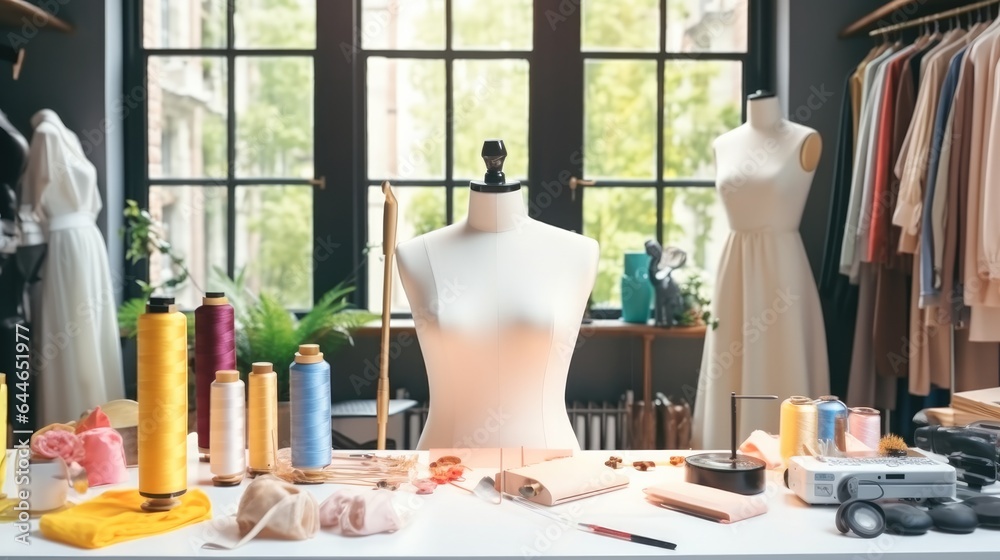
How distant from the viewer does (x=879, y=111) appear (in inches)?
122

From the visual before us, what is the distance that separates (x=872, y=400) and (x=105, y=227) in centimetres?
299

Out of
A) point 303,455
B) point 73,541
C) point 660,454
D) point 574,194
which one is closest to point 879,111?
point 574,194

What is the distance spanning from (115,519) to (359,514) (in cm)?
38

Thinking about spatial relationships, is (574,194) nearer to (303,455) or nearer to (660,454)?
(660,454)

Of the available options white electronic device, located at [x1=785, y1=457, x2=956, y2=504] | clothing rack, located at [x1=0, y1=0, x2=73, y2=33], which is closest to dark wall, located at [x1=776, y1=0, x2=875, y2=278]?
white electronic device, located at [x1=785, y1=457, x2=956, y2=504]

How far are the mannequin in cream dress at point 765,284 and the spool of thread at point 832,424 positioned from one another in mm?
1409

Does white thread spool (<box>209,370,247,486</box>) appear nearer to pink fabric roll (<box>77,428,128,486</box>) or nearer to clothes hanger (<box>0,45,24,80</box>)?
pink fabric roll (<box>77,428,128,486</box>)

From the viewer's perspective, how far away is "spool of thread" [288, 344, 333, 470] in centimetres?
163

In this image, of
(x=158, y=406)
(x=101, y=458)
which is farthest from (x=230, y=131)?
(x=158, y=406)

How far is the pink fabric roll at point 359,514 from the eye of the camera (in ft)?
4.61

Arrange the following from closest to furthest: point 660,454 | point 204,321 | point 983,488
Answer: point 983,488 < point 204,321 < point 660,454

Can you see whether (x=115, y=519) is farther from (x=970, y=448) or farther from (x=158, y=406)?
(x=970, y=448)

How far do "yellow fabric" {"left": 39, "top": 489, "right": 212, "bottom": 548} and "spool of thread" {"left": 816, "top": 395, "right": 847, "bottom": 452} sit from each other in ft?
3.67

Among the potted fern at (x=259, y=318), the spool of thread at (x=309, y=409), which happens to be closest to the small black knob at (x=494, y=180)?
the spool of thread at (x=309, y=409)
